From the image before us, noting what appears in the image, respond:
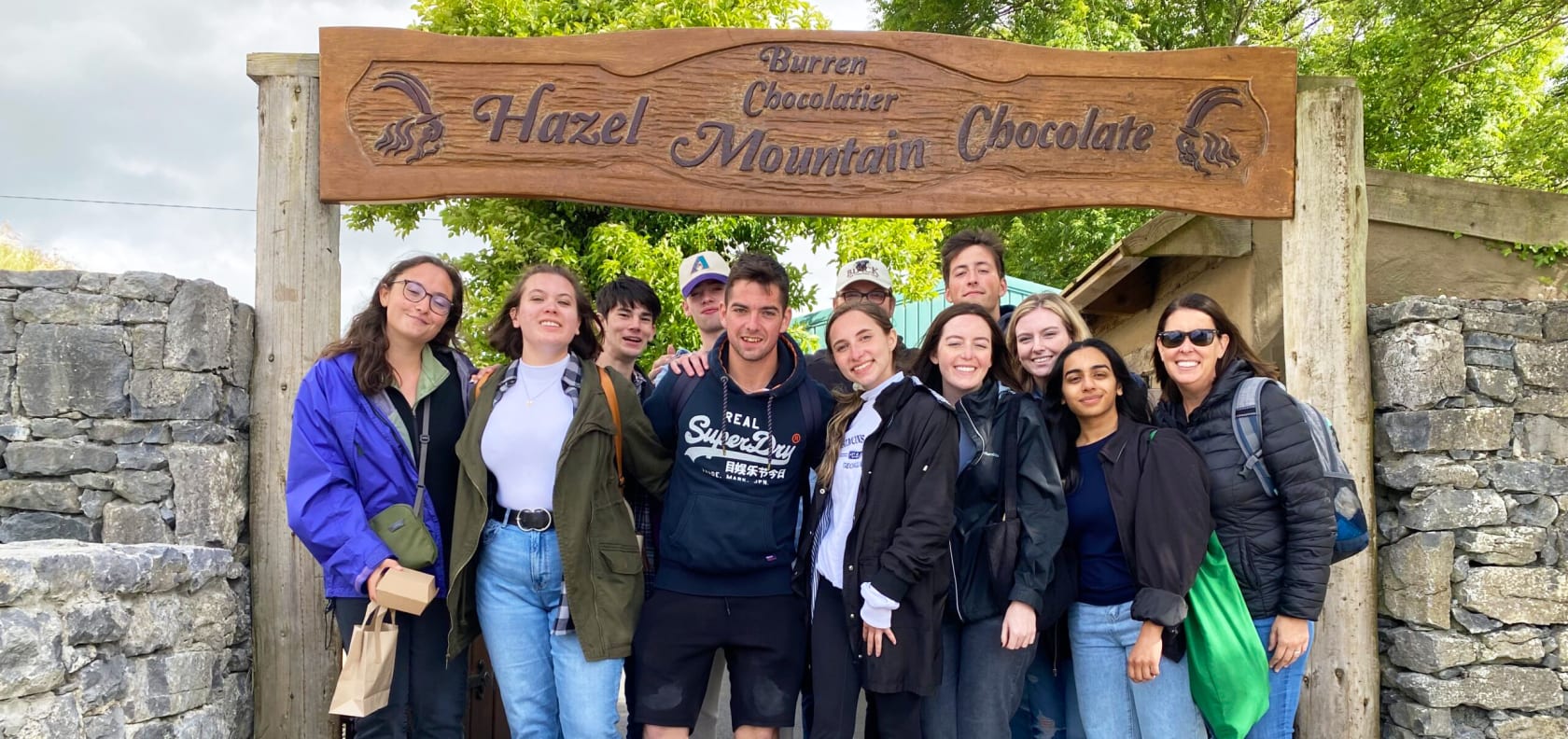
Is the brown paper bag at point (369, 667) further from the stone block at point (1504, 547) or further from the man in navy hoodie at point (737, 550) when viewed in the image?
the stone block at point (1504, 547)

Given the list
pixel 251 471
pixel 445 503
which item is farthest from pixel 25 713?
pixel 251 471

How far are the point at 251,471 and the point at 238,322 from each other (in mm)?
589

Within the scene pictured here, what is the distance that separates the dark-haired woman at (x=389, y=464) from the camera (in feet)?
10.4

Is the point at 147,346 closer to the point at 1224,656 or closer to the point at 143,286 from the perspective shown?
the point at 143,286

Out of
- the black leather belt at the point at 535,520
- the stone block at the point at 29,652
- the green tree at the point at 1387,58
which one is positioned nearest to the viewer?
the stone block at the point at 29,652

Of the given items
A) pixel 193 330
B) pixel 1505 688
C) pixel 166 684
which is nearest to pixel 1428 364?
pixel 1505 688

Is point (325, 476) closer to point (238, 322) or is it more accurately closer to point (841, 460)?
point (238, 322)

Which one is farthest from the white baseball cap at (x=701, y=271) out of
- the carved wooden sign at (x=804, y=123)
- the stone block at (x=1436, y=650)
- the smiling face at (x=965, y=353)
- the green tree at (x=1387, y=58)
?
the green tree at (x=1387, y=58)

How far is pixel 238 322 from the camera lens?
161 inches

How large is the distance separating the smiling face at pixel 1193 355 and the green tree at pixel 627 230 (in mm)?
8981

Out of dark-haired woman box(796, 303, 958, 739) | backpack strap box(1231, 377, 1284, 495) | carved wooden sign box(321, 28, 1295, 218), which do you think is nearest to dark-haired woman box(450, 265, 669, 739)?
dark-haired woman box(796, 303, 958, 739)

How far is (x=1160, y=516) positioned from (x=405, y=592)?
2237 millimetres

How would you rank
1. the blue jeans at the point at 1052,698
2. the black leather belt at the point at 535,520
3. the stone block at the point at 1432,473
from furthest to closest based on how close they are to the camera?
the stone block at the point at 1432,473 < the blue jeans at the point at 1052,698 < the black leather belt at the point at 535,520

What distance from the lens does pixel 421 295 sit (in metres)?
3.42
